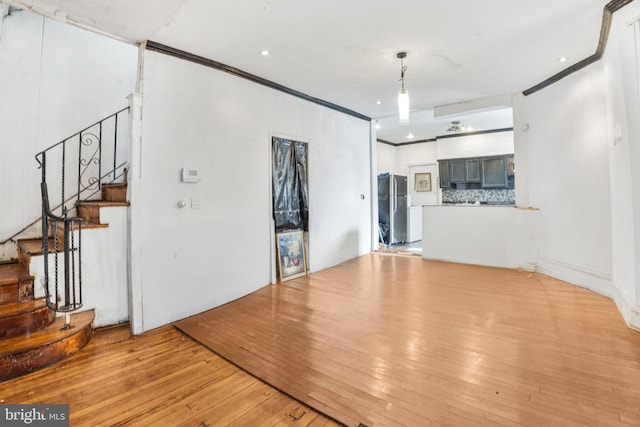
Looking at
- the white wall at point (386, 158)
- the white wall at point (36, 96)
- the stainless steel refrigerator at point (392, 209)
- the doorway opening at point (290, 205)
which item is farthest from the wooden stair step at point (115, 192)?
the white wall at point (386, 158)

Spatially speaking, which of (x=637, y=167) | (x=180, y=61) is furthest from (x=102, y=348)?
(x=637, y=167)

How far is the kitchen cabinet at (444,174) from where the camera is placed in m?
8.84

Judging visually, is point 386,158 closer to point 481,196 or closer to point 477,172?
point 477,172

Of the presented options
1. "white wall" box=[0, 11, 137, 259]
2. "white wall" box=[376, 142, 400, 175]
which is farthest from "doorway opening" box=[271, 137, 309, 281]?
"white wall" box=[376, 142, 400, 175]

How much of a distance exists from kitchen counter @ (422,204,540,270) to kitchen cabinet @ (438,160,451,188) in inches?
128

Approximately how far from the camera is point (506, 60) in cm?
388

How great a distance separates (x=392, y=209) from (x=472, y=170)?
2565mm

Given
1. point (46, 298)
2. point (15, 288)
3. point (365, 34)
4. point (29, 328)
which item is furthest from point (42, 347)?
point (365, 34)

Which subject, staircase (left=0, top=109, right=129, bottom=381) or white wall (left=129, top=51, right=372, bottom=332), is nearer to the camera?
staircase (left=0, top=109, right=129, bottom=381)

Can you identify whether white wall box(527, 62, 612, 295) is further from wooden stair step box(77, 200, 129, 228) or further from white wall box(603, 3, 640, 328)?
wooden stair step box(77, 200, 129, 228)

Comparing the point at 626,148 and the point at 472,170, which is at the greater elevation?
the point at 472,170

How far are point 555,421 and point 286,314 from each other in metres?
2.33

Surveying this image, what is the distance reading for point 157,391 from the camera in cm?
201

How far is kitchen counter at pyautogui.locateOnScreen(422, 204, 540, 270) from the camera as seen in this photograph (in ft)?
16.6
